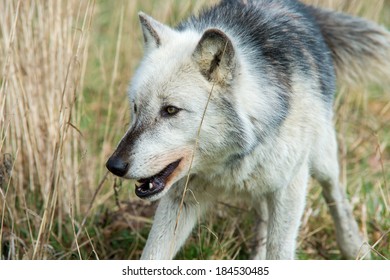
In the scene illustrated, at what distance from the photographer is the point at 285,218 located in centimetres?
448

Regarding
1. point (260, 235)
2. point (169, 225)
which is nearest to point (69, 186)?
point (169, 225)

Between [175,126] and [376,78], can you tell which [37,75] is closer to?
[175,126]

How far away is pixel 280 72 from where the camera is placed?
4.28 metres

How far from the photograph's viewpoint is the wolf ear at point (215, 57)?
12.4 ft

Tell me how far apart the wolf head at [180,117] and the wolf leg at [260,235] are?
1392 millimetres

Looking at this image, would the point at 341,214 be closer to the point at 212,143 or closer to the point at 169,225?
the point at 169,225

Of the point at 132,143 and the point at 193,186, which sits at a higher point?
the point at 132,143

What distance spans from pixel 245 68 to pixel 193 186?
0.86 meters

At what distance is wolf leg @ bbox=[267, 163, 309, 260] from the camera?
4.47 m

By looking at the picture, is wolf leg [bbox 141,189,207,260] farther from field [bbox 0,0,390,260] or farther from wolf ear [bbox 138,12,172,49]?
wolf ear [bbox 138,12,172,49]

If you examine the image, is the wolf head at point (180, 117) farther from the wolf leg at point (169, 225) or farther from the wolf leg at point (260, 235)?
the wolf leg at point (260, 235)

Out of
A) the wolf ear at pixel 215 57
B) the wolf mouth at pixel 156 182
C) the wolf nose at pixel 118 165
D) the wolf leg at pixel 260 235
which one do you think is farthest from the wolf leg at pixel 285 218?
the wolf nose at pixel 118 165

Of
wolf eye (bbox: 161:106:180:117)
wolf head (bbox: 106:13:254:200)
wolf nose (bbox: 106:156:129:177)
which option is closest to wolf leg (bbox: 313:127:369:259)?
wolf head (bbox: 106:13:254:200)

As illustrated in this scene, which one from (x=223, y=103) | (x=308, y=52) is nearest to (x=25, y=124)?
(x=223, y=103)
